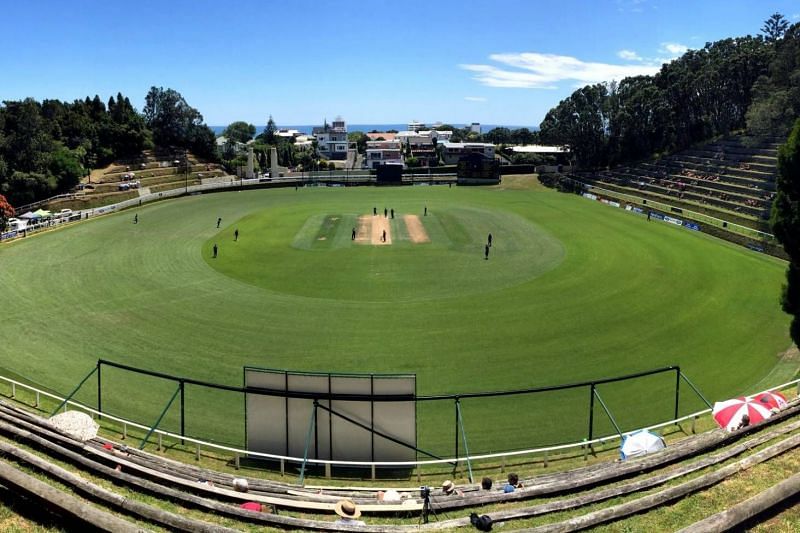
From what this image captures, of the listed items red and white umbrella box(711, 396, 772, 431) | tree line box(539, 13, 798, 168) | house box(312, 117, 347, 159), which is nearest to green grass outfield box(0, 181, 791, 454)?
red and white umbrella box(711, 396, 772, 431)

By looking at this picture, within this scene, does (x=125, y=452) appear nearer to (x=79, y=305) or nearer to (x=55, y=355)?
(x=55, y=355)

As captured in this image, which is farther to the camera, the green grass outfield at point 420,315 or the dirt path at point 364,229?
the dirt path at point 364,229

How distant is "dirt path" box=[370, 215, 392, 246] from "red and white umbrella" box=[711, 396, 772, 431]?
3463 centimetres

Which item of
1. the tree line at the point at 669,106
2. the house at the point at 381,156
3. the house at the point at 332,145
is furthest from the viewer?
the house at the point at 332,145

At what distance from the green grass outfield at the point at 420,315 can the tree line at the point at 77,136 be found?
23753mm

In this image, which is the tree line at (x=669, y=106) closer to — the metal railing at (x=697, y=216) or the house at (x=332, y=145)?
the metal railing at (x=697, y=216)

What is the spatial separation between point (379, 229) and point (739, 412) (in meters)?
41.8

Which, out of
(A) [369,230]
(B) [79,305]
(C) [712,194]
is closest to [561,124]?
(C) [712,194]

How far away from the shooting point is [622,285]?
3797 cm

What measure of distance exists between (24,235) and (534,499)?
180 ft

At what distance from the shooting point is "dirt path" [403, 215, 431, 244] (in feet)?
172

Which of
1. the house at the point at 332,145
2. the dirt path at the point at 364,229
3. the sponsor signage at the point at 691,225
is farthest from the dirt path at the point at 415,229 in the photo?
the house at the point at 332,145

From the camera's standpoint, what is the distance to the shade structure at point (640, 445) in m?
17.3

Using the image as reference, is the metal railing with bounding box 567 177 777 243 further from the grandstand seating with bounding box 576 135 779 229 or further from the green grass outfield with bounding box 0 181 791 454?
the green grass outfield with bounding box 0 181 791 454
